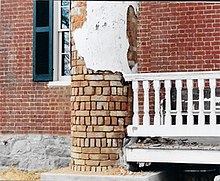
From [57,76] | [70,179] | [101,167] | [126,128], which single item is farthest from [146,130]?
[57,76]

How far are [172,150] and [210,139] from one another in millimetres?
611

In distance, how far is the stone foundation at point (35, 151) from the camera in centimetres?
1019

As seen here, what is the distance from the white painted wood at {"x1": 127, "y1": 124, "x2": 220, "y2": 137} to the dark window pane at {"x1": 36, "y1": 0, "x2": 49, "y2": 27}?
13.1ft

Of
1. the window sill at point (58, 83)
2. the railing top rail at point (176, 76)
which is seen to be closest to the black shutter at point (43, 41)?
the window sill at point (58, 83)

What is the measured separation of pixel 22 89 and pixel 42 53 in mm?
912

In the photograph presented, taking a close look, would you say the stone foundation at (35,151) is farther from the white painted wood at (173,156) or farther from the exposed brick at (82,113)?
the white painted wood at (173,156)

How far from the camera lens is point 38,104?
10.5 metres

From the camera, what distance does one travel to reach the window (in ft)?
34.0

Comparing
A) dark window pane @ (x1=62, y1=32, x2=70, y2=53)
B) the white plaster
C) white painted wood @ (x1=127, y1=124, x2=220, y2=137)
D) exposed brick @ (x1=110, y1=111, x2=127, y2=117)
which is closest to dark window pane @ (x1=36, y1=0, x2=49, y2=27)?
dark window pane @ (x1=62, y1=32, x2=70, y2=53)

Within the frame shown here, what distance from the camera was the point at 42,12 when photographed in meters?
10.5

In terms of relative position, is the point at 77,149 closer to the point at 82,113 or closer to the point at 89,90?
the point at 82,113

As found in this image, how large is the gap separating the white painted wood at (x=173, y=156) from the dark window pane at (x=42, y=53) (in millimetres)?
3733

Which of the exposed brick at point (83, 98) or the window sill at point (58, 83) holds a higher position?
the window sill at point (58, 83)

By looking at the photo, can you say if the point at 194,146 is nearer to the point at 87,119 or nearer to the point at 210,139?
the point at 210,139
